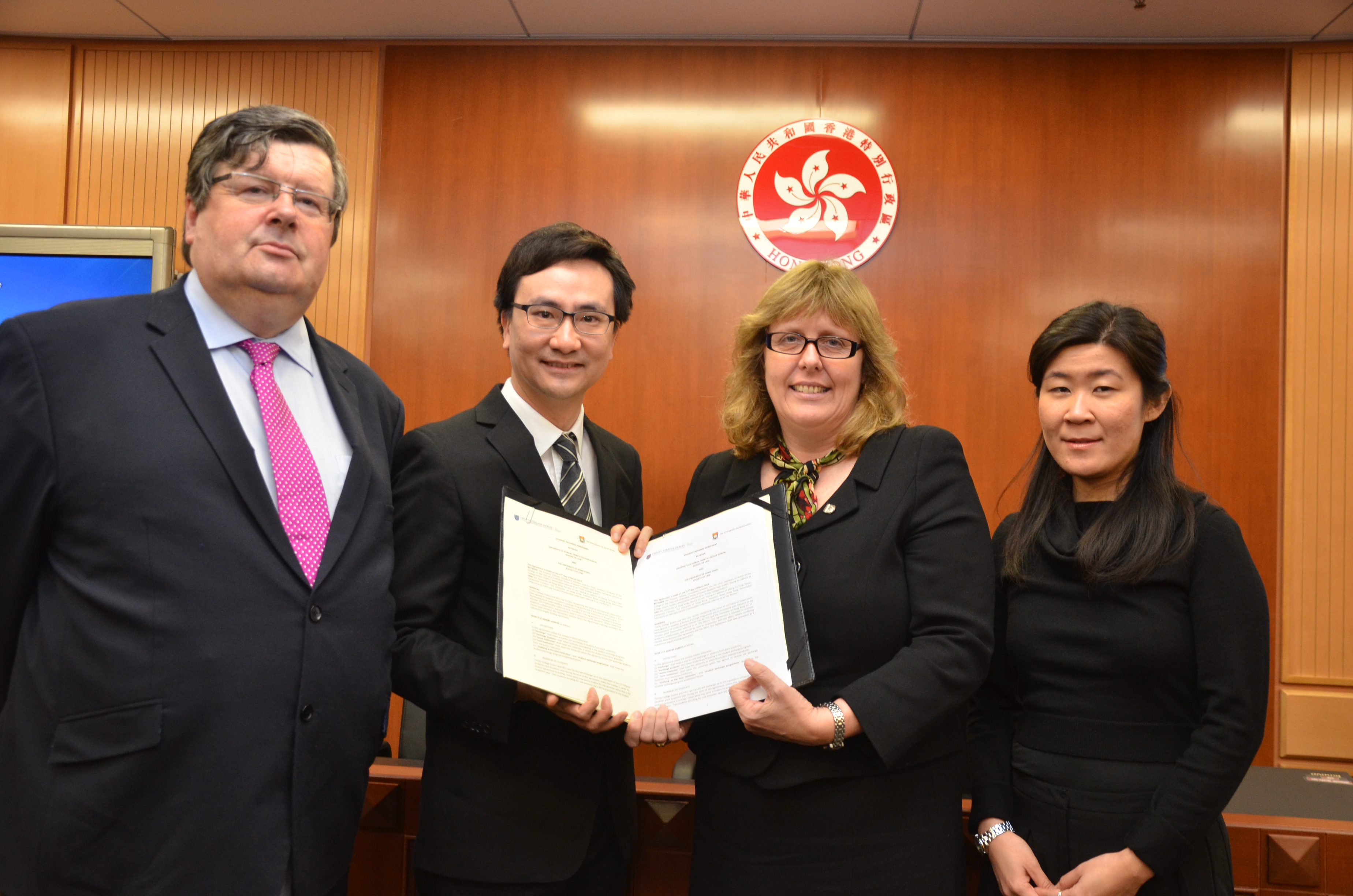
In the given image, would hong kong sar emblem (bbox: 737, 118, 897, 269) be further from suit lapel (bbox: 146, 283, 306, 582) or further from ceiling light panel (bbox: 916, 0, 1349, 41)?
suit lapel (bbox: 146, 283, 306, 582)

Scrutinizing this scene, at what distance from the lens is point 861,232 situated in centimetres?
390

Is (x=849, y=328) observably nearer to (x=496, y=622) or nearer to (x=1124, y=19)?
(x=496, y=622)

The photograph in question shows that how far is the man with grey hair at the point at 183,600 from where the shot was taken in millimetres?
1257

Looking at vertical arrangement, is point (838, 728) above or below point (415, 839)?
above

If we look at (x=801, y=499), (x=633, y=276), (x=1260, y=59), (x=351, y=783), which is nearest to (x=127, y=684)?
(x=351, y=783)

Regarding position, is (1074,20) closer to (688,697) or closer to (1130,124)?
(1130,124)

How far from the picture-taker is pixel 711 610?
1555 mm

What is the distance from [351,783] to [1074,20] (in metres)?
3.98

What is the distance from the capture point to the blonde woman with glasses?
4.89ft

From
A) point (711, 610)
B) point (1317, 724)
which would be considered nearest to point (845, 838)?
point (711, 610)

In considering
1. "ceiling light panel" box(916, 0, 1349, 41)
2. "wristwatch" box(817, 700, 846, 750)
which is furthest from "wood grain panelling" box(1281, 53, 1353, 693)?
"wristwatch" box(817, 700, 846, 750)

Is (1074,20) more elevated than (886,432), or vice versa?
(1074,20)

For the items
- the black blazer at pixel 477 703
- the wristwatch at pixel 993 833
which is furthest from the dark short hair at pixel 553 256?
the wristwatch at pixel 993 833

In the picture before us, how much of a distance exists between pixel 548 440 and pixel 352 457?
39 cm
